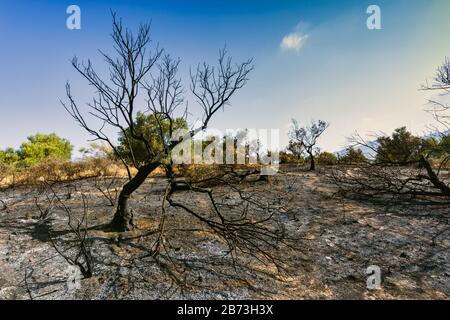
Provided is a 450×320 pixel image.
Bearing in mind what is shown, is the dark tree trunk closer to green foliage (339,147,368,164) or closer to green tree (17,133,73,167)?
green foliage (339,147,368,164)

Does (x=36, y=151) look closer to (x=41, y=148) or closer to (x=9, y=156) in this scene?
(x=41, y=148)

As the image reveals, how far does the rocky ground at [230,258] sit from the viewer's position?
3514 millimetres

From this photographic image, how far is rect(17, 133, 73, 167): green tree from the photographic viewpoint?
1971 centimetres

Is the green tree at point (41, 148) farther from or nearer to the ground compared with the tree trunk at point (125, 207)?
farther from the ground

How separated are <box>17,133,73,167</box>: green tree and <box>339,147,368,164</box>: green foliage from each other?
17683mm

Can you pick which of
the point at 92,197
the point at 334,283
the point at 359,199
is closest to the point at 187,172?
the point at 92,197

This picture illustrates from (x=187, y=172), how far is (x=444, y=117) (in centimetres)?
930

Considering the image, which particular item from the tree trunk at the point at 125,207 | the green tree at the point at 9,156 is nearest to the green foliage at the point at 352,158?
the tree trunk at the point at 125,207

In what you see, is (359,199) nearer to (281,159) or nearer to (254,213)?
(254,213)

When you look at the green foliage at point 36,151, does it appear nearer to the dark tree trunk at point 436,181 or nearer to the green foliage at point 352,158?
the green foliage at point 352,158

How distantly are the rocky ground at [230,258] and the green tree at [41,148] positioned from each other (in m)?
15.0

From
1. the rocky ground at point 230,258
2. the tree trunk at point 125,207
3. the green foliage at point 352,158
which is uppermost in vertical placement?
the green foliage at point 352,158

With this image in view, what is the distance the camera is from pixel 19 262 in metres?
4.32

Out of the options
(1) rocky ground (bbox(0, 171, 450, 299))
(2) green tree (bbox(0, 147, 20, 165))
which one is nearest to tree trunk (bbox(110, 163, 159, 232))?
(1) rocky ground (bbox(0, 171, 450, 299))
